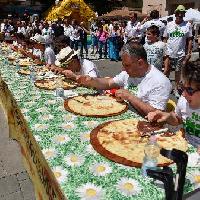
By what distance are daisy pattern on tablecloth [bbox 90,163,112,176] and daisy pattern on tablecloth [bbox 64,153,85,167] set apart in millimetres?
92

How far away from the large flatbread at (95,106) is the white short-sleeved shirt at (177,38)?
4049 millimetres

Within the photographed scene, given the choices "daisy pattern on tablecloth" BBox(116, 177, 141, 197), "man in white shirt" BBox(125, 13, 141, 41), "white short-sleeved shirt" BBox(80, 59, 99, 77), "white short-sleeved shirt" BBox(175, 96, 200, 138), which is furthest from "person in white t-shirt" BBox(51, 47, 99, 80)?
"man in white shirt" BBox(125, 13, 141, 41)

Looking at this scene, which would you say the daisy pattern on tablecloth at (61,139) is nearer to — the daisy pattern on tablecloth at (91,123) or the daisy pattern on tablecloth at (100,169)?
the daisy pattern on tablecloth at (91,123)

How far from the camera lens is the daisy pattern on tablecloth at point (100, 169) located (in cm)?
179

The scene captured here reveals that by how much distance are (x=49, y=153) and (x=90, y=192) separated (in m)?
0.51

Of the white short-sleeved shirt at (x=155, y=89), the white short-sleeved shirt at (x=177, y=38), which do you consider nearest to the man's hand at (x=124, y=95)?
the white short-sleeved shirt at (x=155, y=89)

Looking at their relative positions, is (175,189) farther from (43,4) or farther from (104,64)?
(43,4)

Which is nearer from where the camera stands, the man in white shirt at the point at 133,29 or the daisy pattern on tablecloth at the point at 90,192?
the daisy pattern on tablecloth at the point at 90,192

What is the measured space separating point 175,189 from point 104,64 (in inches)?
444

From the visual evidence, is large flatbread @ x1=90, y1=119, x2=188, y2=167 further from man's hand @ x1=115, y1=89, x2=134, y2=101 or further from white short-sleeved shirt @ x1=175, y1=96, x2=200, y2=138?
man's hand @ x1=115, y1=89, x2=134, y2=101

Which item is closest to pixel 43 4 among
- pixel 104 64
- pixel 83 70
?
pixel 104 64

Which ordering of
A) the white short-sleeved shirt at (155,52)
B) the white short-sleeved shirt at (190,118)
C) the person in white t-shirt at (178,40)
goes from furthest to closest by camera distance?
the person in white t-shirt at (178,40), the white short-sleeved shirt at (155,52), the white short-sleeved shirt at (190,118)

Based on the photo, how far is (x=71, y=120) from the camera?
2.59m

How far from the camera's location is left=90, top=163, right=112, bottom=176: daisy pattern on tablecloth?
1.79 m
